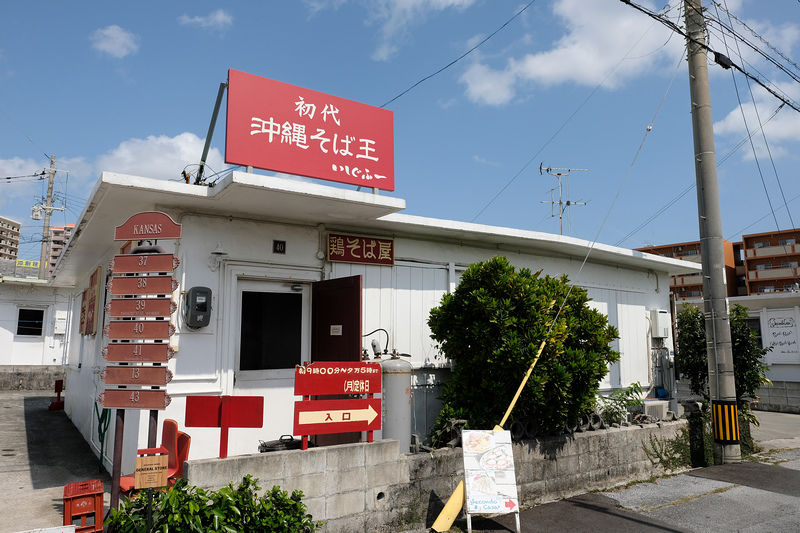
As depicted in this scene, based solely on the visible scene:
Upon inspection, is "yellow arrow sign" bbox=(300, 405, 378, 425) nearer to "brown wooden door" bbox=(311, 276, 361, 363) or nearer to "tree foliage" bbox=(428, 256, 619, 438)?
"brown wooden door" bbox=(311, 276, 361, 363)

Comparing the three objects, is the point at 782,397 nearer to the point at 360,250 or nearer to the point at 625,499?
the point at 625,499

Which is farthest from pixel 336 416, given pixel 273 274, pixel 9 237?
pixel 9 237

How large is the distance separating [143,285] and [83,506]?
2006mm

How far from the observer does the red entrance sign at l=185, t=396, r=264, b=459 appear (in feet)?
15.6

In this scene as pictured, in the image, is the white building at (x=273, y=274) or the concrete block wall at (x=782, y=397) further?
the concrete block wall at (x=782, y=397)

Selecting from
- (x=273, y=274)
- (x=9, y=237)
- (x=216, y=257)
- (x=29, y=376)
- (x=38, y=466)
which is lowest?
(x=38, y=466)

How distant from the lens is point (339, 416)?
525 centimetres

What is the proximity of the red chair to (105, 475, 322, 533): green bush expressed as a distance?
21.8 inches

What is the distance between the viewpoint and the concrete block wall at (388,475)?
15.5ft

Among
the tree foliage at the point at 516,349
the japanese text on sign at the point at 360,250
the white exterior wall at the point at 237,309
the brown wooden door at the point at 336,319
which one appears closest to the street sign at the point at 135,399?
the white exterior wall at the point at 237,309

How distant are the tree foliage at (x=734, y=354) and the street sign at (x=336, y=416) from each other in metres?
7.98

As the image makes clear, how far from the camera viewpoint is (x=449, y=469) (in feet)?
19.4

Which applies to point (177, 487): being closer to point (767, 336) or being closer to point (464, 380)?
point (464, 380)

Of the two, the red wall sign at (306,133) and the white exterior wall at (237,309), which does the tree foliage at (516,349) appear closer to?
the white exterior wall at (237,309)
